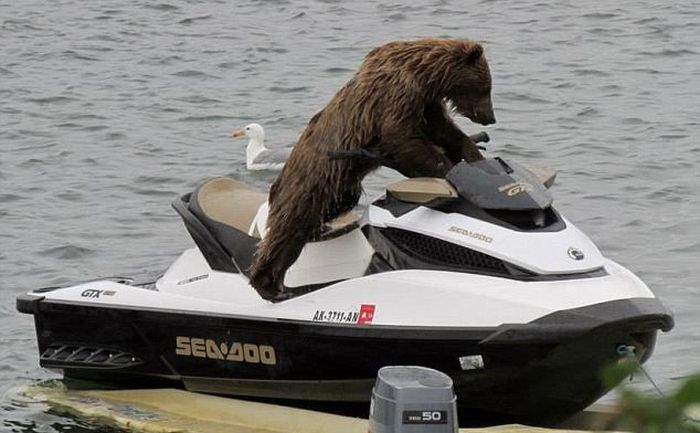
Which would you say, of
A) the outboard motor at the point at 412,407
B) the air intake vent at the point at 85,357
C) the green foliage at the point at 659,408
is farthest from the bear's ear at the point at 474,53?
the green foliage at the point at 659,408

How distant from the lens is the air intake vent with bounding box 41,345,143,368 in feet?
16.6

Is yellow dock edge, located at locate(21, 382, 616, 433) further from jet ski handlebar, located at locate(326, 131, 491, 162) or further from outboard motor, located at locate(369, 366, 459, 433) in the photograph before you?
outboard motor, located at locate(369, 366, 459, 433)

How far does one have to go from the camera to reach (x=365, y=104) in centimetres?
441

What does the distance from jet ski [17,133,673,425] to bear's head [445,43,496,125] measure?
0.53ft

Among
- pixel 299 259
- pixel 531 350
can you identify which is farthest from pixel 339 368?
pixel 531 350

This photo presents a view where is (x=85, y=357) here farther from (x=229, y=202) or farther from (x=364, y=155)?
(x=364, y=155)

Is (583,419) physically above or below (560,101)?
above

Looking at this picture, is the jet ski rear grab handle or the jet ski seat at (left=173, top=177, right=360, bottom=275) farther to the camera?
the jet ski seat at (left=173, top=177, right=360, bottom=275)

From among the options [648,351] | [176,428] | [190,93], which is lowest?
[190,93]

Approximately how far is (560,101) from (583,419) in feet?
24.6

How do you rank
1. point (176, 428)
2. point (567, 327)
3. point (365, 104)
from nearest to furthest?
point (567, 327)
point (365, 104)
point (176, 428)

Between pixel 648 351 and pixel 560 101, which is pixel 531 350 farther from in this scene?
pixel 560 101

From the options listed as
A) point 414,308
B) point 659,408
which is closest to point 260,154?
point 414,308

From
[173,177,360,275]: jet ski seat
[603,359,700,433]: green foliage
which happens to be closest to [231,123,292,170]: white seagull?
[173,177,360,275]: jet ski seat
